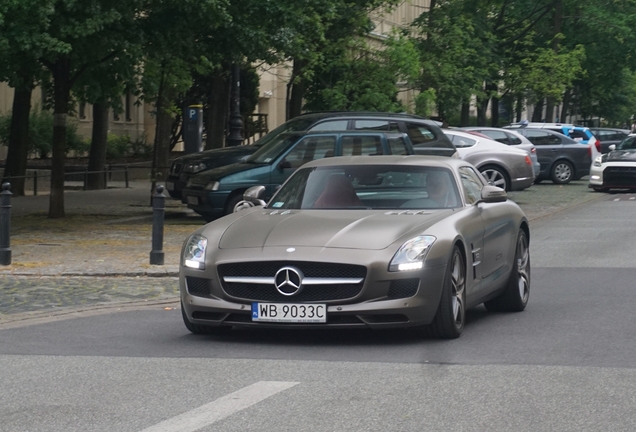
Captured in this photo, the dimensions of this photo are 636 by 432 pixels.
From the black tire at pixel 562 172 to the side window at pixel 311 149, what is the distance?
61.5ft

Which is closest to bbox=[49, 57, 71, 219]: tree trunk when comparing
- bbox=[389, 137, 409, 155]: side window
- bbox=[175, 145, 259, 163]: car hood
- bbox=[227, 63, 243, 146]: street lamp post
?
bbox=[175, 145, 259, 163]: car hood

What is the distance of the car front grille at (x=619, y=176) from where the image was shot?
32969mm

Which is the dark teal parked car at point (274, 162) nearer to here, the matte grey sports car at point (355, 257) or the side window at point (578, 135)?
the matte grey sports car at point (355, 257)

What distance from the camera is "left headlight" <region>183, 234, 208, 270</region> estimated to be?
9.17 meters

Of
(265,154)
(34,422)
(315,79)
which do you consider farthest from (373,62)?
(34,422)

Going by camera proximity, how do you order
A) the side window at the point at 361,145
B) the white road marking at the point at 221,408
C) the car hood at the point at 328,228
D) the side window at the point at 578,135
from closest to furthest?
the white road marking at the point at 221,408, the car hood at the point at 328,228, the side window at the point at 361,145, the side window at the point at 578,135

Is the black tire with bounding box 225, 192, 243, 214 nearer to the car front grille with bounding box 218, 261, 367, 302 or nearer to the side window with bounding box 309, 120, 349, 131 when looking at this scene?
the side window with bounding box 309, 120, 349, 131

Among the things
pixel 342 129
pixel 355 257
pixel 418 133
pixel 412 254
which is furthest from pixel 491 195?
pixel 418 133

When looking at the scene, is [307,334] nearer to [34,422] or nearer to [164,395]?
[164,395]

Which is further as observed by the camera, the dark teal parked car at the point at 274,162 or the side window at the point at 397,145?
the side window at the point at 397,145

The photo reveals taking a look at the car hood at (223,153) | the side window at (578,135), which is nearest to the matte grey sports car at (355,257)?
the car hood at (223,153)

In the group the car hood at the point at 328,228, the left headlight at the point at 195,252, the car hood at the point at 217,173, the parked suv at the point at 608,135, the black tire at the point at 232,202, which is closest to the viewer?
the car hood at the point at 328,228

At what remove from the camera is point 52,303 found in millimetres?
12047

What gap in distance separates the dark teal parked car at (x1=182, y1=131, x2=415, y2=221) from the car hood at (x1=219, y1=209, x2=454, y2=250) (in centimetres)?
1048
